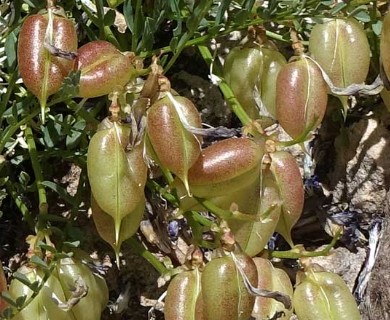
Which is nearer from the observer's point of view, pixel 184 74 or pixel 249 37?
pixel 249 37

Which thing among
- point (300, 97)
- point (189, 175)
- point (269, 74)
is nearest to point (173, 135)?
point (189, 175)

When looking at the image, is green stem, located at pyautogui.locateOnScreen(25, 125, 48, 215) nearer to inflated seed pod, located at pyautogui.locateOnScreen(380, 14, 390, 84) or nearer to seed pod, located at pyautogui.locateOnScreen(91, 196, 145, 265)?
seed pod, located at pyautogui.locateOnScreen(91, 196, 145, 265)

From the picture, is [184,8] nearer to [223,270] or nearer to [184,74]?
[184,74]

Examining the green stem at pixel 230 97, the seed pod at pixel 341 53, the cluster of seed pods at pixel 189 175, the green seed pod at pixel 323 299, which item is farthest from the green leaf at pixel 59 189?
the seed pod at pixel 341 53

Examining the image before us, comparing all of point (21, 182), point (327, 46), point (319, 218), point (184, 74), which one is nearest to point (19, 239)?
point (21, 182)

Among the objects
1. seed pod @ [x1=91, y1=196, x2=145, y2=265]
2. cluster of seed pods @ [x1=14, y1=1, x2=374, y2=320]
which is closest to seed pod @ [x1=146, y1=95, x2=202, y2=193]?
cluster of seed pods @ [x1=14, y1=1, x2=374, y2=320]

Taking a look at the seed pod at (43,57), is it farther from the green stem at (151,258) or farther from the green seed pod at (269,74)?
the green seed pod at (269,74)

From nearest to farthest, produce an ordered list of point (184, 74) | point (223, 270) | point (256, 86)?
point (223, 270), point (256, 86), point (184, 74)

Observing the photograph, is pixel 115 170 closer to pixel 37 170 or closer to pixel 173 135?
pixel 173 135
